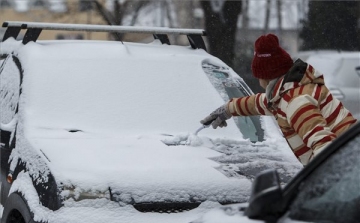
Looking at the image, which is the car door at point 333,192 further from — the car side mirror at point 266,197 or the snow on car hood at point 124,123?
the snow on car hood at point 124,123

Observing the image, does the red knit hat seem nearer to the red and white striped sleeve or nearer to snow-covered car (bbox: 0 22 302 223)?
the red and white striped sleeve

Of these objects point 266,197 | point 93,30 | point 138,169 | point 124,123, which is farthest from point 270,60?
point 266,197

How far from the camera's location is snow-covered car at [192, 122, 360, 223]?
9.34ft

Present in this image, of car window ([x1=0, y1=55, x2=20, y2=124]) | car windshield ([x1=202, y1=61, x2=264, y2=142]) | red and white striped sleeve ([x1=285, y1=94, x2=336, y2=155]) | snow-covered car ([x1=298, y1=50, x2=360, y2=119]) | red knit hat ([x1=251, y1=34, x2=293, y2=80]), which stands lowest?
snow-covered car ([x1=298, y1=50, x2=360, y2=119])

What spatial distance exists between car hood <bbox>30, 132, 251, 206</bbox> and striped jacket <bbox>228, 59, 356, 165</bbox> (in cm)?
38

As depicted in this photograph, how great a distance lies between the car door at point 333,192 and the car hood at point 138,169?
1611 mm

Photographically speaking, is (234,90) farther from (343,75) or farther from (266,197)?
(343,75)

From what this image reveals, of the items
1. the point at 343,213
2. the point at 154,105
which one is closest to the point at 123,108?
the point at 154,105

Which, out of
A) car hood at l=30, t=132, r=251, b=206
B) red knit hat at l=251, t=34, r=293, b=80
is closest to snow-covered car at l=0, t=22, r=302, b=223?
car hood at l=30, t=132, r=251, b=206

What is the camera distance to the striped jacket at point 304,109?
14.7 feet

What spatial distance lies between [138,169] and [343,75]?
8775 millimetres

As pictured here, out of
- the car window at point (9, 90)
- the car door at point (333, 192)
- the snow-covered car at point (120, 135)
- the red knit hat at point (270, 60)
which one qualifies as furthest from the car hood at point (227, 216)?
the car window at point (9, 90)

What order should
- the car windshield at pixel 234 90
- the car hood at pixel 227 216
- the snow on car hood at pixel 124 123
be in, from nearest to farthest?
1. the car hood at pixel 227 216
2. the snow on car hood at pixel 124 123
3. the car windshield at pixel 234 90

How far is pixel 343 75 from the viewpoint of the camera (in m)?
12.9
